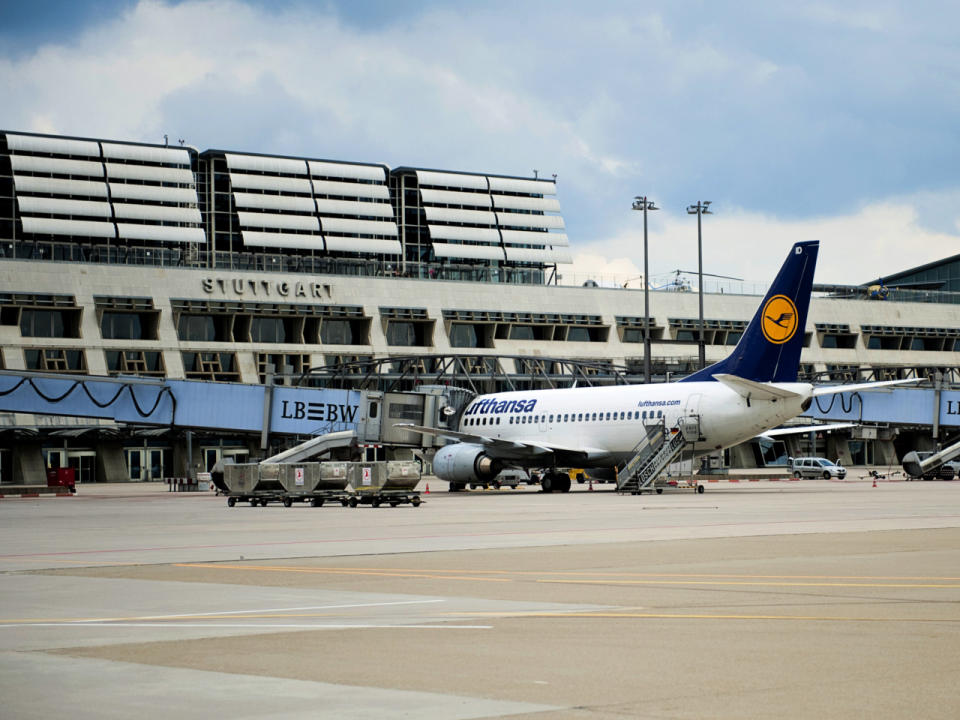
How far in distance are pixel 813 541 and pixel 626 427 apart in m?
28.9

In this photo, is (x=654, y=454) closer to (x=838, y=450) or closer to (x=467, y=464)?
(x=467, y=464)

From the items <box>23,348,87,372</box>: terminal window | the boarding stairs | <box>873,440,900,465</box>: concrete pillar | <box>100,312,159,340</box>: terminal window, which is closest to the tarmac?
the boarding stairs

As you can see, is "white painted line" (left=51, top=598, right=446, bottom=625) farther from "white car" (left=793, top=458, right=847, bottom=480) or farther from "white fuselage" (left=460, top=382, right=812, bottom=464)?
"white car" (left=793, top=458, right=847, bottom=480)

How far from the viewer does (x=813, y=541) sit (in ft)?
72.1

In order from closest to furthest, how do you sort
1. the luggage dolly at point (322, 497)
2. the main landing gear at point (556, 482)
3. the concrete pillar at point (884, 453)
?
1. the luggage dolly at point (322, 497)
2. the main landing gear at point (556, 482)
3. the concrete pillar at point (884, 453)

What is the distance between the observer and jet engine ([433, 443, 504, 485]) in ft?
173

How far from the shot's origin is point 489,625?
38.0 feet

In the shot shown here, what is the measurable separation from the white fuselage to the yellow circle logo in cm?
180

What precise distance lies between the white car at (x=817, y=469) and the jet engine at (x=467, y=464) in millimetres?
34265

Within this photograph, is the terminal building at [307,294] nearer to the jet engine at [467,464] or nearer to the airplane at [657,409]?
the airplane at [657,409]

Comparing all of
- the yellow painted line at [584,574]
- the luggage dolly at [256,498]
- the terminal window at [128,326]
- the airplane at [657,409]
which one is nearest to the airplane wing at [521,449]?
the airplane at [657,409]

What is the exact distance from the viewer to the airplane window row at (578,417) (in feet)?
164

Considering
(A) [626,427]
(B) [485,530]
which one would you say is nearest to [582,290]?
(A) [626,427]

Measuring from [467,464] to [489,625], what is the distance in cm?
4156
